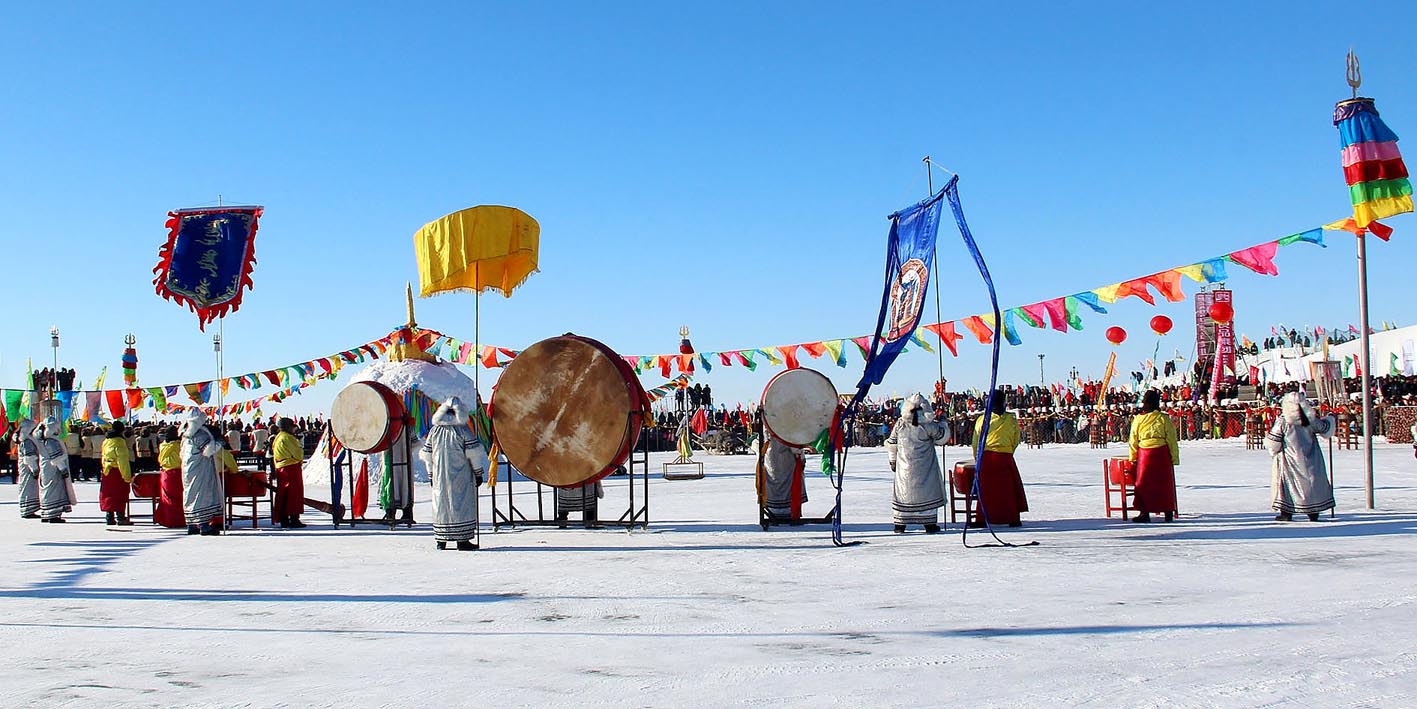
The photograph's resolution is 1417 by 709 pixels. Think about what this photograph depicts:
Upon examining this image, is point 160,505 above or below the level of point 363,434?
below

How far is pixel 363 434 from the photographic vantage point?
42.8 feet

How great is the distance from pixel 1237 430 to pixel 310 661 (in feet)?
102

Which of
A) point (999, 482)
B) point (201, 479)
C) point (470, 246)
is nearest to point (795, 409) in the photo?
point (999, 482)

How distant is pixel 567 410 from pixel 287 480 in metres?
4.25

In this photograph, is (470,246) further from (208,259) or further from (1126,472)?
(1126,472)

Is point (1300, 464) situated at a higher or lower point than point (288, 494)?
higher

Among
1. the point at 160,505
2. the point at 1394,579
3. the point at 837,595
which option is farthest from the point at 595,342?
the point at 1394,579

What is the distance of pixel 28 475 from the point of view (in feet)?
50.8

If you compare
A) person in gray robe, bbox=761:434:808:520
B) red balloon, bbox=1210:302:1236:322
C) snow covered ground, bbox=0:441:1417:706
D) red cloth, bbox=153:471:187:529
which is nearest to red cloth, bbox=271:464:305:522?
red cloth, bbox=153:471:187:529

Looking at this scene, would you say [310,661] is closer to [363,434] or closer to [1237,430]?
[363,434]

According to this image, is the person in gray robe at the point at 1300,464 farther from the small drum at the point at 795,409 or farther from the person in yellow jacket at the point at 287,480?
the person in yellow jacket at the point at 287,480

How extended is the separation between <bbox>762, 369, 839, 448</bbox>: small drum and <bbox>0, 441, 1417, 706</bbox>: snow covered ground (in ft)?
3.42

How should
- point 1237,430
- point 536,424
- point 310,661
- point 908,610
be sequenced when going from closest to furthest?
point 310,661
point 908,610
point 536,424
point 1237,430

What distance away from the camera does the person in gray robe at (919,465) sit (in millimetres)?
10633
